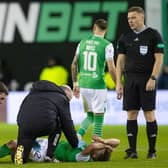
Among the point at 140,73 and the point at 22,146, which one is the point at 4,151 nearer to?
the point at 22,146

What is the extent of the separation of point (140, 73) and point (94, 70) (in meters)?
1.86

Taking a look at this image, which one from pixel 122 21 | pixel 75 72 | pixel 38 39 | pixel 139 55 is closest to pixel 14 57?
pixel 38 39

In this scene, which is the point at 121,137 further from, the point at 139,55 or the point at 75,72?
the point at 139,55

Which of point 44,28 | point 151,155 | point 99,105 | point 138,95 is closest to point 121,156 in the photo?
point 151,155

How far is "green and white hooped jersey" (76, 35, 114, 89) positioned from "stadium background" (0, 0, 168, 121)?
35.9 ft

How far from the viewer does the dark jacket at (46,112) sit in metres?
11.0

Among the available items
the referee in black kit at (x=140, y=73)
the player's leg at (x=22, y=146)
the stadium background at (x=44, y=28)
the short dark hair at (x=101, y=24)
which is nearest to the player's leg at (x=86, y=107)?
the short dark hair at (x=101, y=24)

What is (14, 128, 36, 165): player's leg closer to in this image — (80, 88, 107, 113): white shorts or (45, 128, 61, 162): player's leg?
(45, 128, 61, 162): player's leg

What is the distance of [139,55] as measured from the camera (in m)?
12.2

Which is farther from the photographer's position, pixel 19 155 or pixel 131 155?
pixel 131 155

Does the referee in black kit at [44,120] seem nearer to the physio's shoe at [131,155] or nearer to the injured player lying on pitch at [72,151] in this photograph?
the injured player lying on pitch at [72,151]

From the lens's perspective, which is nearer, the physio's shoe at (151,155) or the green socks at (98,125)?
the physio's shoe at (151,155)

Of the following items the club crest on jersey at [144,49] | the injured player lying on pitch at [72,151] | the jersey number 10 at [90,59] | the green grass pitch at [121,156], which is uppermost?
the club crest on jersey at [144,49]

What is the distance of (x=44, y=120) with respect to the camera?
36.0 ft
